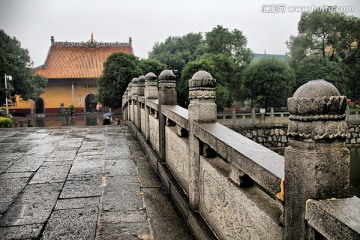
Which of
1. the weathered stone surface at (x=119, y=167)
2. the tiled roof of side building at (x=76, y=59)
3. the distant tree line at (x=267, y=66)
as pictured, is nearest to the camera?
the weathered stone surface at (x=119, y=167)

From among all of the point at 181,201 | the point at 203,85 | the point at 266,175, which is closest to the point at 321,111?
the point at 266,175

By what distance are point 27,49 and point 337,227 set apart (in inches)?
1176

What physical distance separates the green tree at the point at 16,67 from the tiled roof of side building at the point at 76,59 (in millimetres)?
6176

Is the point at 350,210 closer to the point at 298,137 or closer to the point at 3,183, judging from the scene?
the point at 298,137

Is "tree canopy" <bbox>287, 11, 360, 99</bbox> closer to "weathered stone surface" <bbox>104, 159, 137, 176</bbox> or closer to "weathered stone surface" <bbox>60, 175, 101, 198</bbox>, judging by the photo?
"weathered stone surface" <bbox>104, 159, 137, 176</bbox>

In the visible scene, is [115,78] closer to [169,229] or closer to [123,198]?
[123,198]

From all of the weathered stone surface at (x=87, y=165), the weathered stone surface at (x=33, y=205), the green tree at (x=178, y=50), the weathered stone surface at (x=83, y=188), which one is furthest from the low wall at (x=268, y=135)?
the weathered stone surface at (x=33, y=205)

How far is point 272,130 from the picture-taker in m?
22.3

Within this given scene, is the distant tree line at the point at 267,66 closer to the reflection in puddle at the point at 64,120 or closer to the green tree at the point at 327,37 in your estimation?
the green tree at the point at 327,37

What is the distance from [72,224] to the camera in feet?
10.0

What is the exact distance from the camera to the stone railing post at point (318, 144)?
1281 millimetres

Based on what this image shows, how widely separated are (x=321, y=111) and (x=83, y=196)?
123 inches

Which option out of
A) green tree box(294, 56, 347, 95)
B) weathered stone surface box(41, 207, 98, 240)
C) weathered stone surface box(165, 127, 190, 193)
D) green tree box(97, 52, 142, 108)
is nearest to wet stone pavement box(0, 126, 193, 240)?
weathered stone surface box(41, 207, 98, 240)

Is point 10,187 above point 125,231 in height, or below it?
above
